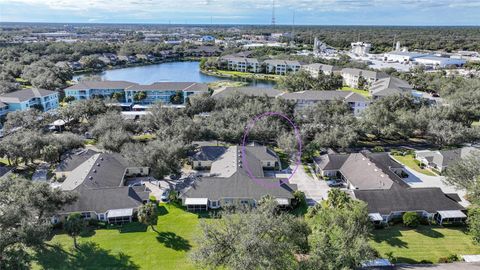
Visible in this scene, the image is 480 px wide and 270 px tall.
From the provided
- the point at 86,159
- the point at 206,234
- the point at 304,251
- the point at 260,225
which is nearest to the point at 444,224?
the point at 304,251

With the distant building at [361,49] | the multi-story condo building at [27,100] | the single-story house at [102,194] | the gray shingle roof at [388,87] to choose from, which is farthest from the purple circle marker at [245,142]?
the distant building at [361,49]

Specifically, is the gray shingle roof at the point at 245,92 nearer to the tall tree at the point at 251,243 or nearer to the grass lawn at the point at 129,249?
the grass lawn at the point at 129,249

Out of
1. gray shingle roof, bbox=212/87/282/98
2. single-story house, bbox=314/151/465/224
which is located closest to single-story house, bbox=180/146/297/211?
single-story house, bbox=314/151/465/224

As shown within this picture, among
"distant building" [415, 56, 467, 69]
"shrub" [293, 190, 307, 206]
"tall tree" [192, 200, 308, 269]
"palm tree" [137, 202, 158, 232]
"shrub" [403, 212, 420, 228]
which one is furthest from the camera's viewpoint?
"distant building" [415, 56, 467, 69]

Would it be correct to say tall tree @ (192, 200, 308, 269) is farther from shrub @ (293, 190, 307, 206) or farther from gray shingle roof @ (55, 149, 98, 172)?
gray shingle roof @ (55, 149, 98, 172)

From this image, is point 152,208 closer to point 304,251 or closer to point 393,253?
point 304,251

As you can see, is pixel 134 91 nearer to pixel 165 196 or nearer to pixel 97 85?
pixel 97 85
